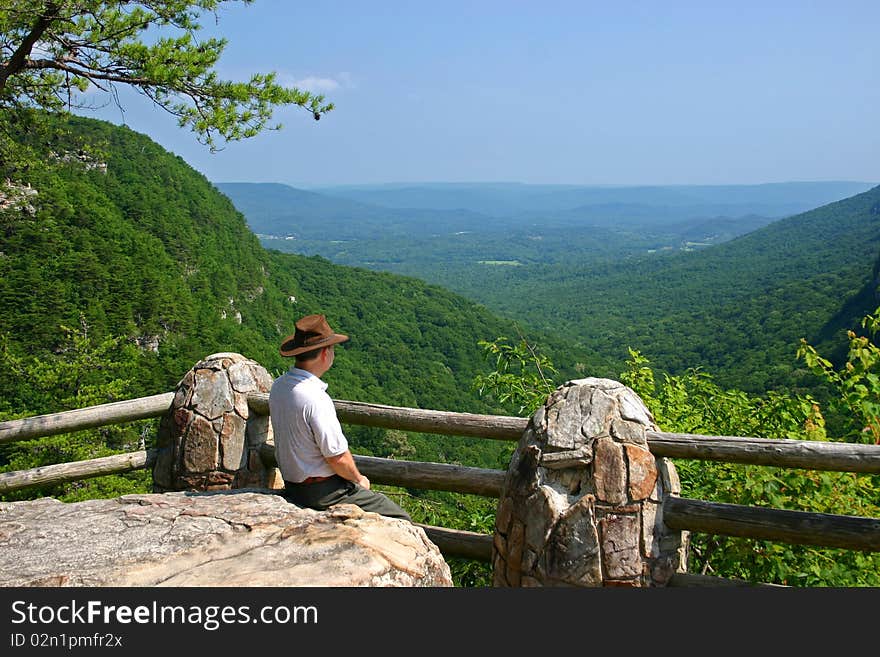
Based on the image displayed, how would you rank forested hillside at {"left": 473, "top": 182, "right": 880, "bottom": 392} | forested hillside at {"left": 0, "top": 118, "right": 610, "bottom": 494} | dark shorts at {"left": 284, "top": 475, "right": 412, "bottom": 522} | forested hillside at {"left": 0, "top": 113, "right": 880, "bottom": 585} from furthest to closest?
forested hillside at {"left": 473, "top": 182, "right": 880, "bottom": 392} → forested hillside at {"left": 0, "top": 118, "right": 610, "bottom": 494} → forested hillside at {"left": 0, "top": 113, "right": 880, "bottom": 585} → dark shorts at {"left": 284, "top": 475, "right": 412, "bottom": 522}

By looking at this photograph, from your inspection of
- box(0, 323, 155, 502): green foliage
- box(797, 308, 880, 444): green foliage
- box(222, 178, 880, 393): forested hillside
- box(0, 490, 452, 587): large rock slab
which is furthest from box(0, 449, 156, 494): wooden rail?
box(222, 178, 880, 393): forested hillside

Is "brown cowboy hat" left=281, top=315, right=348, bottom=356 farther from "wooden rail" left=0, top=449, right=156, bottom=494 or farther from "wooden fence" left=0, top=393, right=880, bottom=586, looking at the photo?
"wooden rail" left=0, top=449, right=156, bottom=494

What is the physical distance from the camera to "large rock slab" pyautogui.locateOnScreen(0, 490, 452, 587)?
245 centimetres

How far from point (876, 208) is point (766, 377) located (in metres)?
94.8

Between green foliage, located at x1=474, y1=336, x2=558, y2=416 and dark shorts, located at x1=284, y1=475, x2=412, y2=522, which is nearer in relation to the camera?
dark shorts, located at x1=284, y1=475, x2=412, y2=522

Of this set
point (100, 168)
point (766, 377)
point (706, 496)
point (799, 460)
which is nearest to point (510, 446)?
point (706, 496)

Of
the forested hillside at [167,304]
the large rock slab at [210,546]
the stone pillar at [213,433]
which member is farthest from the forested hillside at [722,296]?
the large rock slab at [210,546]

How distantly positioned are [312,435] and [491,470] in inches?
44.8

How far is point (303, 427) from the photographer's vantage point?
3133mm

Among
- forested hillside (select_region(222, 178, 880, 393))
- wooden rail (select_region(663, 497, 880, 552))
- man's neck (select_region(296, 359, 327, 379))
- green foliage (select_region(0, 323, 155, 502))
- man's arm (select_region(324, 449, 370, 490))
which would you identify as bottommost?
forested hillside (select_region(222, 178, 880, 393))

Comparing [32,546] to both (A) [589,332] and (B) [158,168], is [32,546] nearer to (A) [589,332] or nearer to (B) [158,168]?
(B) [158,168]

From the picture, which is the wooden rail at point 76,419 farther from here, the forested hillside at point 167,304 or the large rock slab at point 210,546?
the forested hillside at point 167,304

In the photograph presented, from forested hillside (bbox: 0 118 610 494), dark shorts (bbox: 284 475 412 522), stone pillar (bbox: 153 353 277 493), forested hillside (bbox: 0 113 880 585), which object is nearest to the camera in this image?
dark shorts (bbox: 284 475 412 522)

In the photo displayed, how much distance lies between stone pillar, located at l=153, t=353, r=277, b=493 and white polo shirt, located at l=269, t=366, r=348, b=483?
3.70 feet
